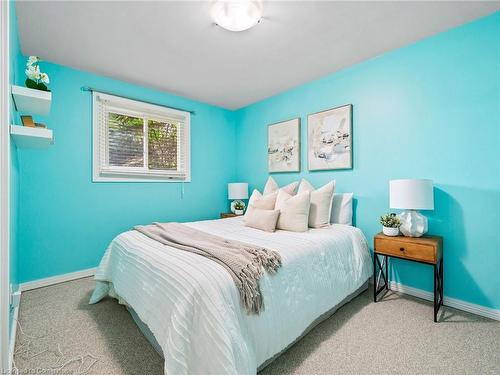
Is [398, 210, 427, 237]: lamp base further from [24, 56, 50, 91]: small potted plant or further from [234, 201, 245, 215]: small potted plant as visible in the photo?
[24, 56, 50, 91]: small potted plant

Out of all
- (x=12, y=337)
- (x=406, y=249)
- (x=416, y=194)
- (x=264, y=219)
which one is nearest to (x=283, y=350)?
(x=264, y=219)

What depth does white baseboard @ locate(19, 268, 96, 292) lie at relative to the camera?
2547 millimetres

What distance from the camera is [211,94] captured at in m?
3.68

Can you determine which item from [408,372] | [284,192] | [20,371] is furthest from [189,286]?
[284,192]

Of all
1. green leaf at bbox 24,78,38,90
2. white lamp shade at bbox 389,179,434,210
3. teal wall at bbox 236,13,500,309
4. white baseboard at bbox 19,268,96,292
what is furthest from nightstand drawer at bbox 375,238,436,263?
white baseboard at bbox 19,268,96,292

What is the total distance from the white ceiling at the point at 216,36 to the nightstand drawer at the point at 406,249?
6.37 feet

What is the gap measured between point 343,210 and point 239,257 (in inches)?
66.7

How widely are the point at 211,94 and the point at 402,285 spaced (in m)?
3.53

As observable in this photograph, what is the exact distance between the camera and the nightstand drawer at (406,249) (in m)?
1.93

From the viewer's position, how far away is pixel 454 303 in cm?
215

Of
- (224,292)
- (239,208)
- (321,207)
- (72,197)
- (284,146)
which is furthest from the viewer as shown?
(239,208)

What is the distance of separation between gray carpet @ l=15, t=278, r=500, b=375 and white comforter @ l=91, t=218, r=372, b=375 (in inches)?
7.1

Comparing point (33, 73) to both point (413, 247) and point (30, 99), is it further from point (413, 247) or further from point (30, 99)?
point (413, 247)

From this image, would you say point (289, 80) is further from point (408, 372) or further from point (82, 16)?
point (408, 372)
